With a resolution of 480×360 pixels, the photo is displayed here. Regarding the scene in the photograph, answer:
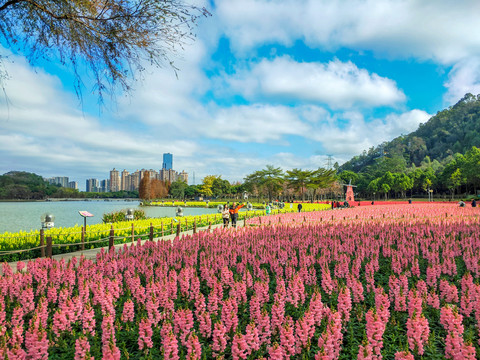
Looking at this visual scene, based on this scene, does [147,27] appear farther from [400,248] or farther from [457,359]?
[400,248]

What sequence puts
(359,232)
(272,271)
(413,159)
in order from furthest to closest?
(413,159), (359,232), (272,271)

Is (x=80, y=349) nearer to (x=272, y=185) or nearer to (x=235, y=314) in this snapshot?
(x=235, y=314)

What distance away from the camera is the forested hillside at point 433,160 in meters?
72.8

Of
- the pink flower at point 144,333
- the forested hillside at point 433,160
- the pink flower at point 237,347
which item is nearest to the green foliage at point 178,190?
the forested hillside at point 433,160

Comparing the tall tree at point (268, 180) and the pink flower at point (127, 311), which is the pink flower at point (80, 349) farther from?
Answer: the tall tree at point (268, 180)

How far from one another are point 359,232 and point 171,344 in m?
11.9

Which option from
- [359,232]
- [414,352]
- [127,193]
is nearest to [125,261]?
[414,352]

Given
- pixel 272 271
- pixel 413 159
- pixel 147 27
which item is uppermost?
pixel 413 159

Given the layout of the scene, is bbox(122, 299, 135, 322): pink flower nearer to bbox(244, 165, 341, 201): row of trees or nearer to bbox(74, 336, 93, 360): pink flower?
bbox(74, 336, 93, 360): pink flower

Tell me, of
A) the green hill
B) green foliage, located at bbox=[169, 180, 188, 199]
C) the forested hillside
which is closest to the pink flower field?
the forested hillside

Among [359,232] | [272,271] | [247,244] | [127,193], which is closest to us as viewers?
[272,271]

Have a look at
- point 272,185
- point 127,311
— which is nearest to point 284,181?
point 272,185

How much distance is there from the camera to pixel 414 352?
3438 millimetres

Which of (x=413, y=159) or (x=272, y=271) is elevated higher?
(x=413, y=159)
